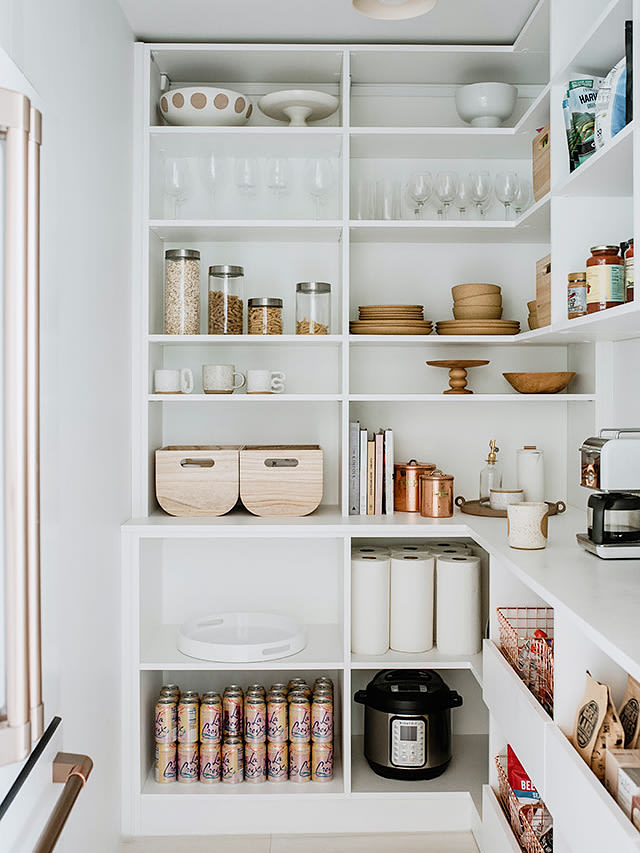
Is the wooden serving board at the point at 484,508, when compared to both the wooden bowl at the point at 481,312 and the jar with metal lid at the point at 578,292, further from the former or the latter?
the jar with metal lid at the point at 578,292

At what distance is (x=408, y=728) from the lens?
8.84 ft

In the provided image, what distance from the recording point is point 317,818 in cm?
266

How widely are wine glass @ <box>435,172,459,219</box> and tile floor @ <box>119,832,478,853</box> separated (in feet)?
6.51

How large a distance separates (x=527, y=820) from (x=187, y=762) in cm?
111

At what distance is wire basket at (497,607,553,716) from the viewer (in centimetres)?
195

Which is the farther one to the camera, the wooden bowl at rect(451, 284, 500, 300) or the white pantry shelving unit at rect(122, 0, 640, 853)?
the wooden bowl at rect(451, 284, 500, 300)

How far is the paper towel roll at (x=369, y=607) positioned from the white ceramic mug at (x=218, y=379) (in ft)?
2.31

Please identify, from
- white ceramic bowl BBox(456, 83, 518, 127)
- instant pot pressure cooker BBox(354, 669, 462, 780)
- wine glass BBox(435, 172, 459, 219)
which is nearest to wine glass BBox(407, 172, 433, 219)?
wine glass BBox(435, 172, 459, 219)

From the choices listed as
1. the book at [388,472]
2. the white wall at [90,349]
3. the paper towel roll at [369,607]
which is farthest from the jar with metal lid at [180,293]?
the paper towel roll at [369,607]

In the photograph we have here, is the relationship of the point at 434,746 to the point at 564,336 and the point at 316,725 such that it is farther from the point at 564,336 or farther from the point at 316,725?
the point at 564,336

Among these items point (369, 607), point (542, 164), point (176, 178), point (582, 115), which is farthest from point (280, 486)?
point (582, 115)

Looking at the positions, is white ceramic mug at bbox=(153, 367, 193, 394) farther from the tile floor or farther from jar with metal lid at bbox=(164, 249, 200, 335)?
the tile floor

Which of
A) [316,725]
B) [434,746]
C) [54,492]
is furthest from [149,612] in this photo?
[54,492]

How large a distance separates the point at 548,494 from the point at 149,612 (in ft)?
4.73
